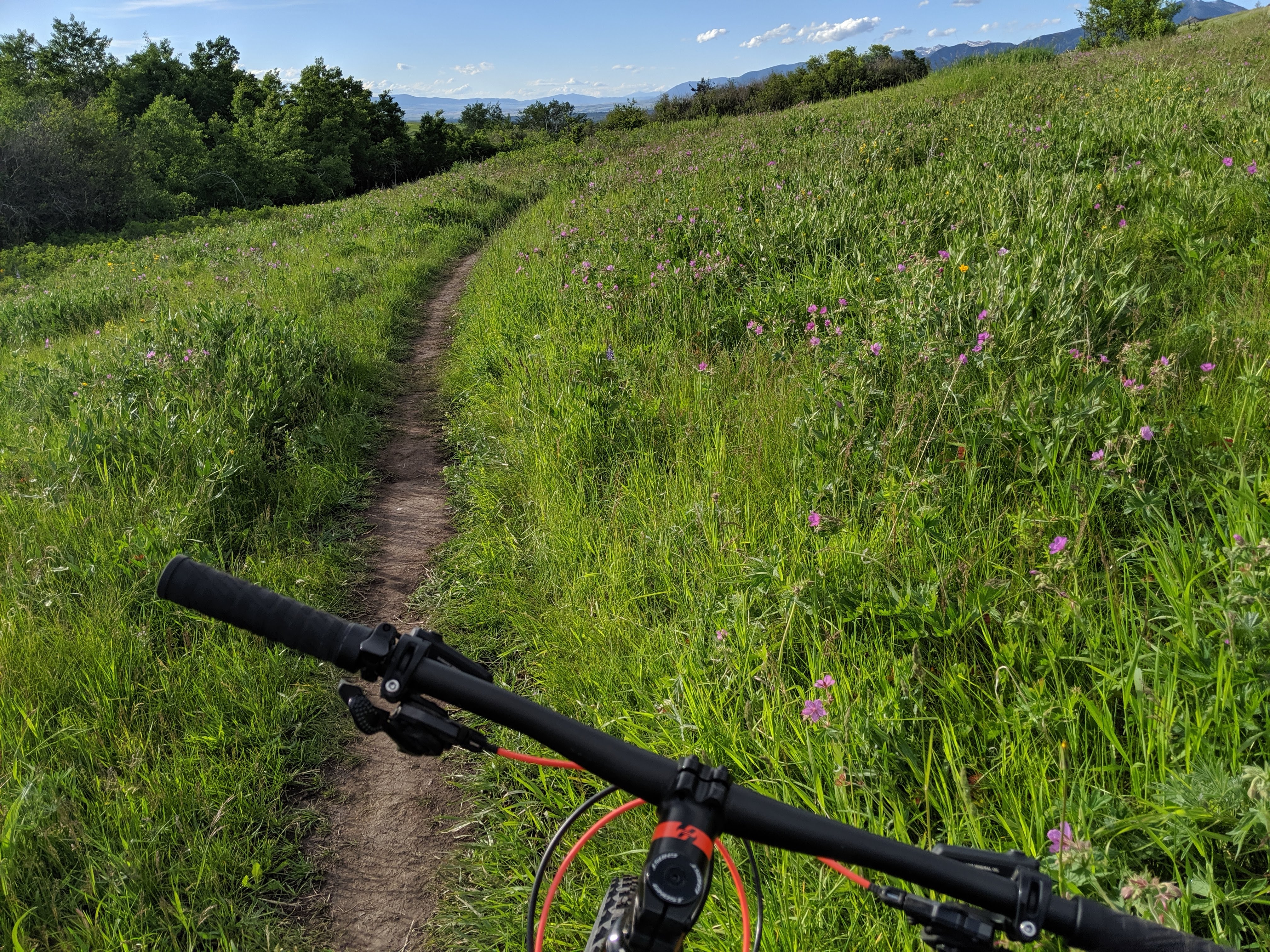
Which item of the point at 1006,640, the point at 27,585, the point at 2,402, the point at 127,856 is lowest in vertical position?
the point at 127,856

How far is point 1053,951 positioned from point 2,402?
7.84 meters

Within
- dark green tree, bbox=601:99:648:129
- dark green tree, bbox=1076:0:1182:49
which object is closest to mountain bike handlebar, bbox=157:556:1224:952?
dark green tree, bbox=601:99:648:129

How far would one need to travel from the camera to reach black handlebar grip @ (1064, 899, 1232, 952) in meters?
0.70

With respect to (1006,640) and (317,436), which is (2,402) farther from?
(1006,640)

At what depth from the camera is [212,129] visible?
115ft

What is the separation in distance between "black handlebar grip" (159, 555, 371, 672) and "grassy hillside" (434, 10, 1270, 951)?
1.34m

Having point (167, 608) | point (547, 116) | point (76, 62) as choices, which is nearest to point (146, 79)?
point (76, 62)

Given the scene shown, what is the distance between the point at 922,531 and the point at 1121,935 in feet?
6.45

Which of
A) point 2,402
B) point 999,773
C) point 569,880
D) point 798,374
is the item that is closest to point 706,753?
point 569,880

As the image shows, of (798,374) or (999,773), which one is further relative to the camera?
(798,374)

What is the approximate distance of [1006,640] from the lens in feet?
7.47

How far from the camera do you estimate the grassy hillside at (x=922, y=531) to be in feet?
5.86

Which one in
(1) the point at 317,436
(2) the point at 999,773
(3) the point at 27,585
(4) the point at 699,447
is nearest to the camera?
(2) the point at 999,773

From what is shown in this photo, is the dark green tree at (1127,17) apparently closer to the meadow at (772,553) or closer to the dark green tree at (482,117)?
the dark green tree at (482,117)
